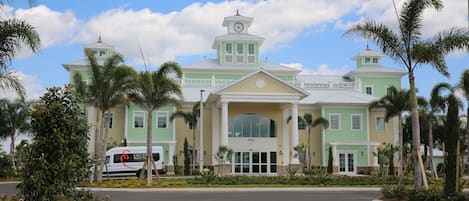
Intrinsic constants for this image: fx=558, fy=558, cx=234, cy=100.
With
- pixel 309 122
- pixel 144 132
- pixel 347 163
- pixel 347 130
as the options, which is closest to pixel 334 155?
pixel 347 163

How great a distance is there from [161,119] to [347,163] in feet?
56.4

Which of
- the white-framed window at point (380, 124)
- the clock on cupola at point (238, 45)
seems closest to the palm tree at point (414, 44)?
the white-framed window at point (380, 124)

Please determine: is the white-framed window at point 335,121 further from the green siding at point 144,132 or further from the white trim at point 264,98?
the green siding at point 144,132

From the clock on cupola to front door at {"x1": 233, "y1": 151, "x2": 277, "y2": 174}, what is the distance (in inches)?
585

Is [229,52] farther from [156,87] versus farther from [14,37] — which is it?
[14,37]

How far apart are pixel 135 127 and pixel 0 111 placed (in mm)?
10988

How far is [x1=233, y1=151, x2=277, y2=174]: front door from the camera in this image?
1884 inches

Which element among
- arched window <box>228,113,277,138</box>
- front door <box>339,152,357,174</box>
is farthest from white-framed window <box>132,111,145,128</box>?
front door <box>339,152,357,174</box>

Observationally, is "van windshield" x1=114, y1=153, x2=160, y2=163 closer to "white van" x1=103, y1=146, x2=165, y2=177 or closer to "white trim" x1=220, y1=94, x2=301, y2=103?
"white van" x1=103, y1=146, x2=165, y2=177

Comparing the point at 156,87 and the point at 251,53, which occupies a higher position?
the point at 251,53

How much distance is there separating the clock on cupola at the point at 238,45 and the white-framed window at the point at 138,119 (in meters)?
14.5

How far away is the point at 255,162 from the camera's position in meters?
48.0

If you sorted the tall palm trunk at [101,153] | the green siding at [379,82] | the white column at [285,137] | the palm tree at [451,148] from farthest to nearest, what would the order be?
the green siding at [379,82]
the white column at [285,137]
the tall palm trunk at [101,153]
the palm tree at [451,148]

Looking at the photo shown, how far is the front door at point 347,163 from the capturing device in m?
50.3
